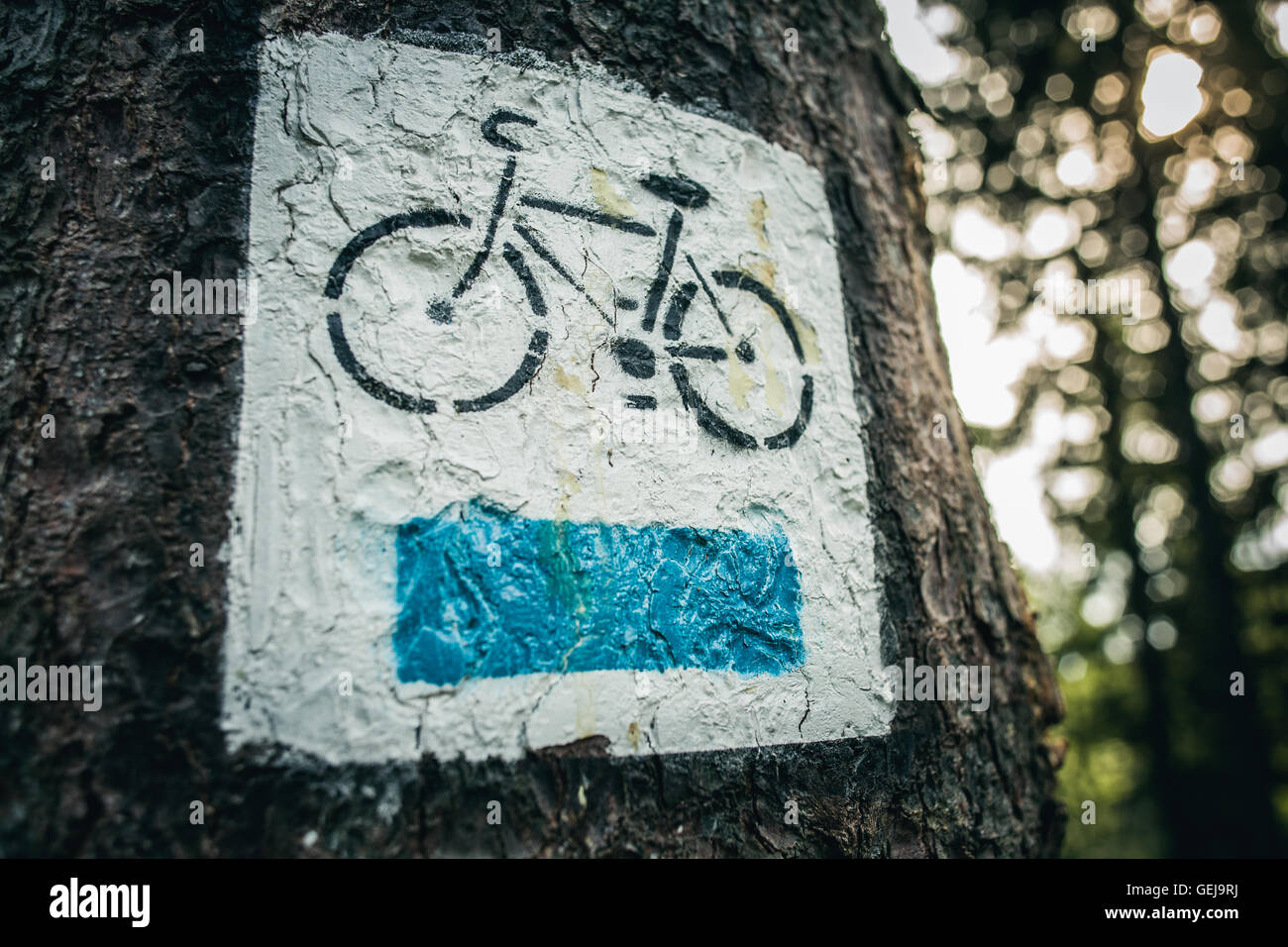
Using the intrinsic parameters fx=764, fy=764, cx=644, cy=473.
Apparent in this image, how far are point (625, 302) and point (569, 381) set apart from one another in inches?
8.6

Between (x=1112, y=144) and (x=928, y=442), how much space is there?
6.41 metres

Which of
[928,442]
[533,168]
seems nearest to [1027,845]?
[928,442]

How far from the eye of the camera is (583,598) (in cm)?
137

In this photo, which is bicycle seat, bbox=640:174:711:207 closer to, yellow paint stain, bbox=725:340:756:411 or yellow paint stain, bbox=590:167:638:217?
yellow paint stain, bbox=590:167:638:217

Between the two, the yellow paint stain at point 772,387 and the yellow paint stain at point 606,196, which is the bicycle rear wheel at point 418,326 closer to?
the yellow paint stain at point 606,196

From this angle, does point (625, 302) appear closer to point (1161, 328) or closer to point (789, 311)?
point (789, 311)

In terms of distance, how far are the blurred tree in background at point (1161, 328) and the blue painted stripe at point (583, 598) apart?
5545 mm

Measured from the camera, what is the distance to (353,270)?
139 cm

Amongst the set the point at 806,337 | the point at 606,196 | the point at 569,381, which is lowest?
the point at 569,381

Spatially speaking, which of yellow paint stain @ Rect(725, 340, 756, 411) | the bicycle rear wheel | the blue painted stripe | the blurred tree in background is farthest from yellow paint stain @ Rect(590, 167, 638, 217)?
the blurred tree in background

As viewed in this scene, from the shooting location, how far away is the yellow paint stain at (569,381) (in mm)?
1461

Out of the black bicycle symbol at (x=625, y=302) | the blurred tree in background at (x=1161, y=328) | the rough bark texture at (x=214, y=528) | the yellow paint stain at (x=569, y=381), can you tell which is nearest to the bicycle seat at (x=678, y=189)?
the black bicycle symbol at (x=625, y=302)

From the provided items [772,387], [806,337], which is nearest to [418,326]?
[772,387]
